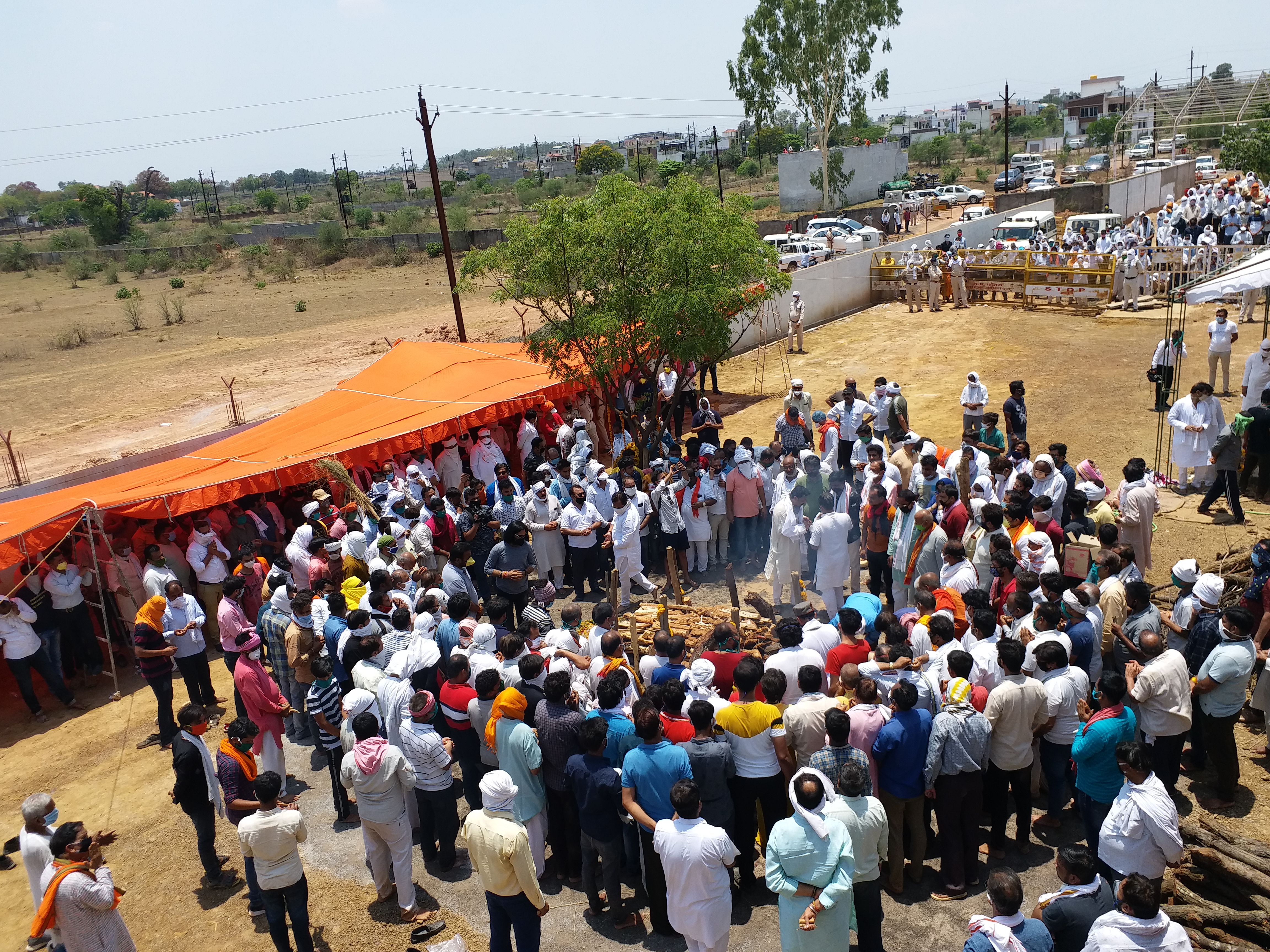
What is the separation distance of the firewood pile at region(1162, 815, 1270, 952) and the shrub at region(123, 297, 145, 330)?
1559 inches

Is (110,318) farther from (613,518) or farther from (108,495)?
(613,518)

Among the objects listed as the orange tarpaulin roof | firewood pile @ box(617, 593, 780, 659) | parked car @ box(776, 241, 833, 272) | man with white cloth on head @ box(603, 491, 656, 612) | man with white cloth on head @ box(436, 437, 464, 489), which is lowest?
firewood pile @ box(617, 593, 780, 659)

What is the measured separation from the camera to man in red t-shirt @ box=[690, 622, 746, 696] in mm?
6633

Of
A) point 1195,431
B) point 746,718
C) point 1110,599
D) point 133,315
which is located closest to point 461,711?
point 746,718

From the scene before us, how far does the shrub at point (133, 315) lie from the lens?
37.1 meters

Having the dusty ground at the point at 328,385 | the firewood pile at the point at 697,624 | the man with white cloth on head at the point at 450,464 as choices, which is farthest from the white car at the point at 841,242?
the firewood pile at the point at 697,624

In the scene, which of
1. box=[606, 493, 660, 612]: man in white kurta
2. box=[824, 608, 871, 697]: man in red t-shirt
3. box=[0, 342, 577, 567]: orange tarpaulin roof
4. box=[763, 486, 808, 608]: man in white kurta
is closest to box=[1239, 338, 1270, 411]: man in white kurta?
box=[763, 486, 808, 608]: man in white kurta

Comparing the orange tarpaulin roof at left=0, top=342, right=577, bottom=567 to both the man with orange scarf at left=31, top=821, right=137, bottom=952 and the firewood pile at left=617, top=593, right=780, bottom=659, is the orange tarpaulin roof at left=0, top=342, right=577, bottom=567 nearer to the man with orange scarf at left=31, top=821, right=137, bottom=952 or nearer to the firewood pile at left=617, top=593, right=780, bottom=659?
the firewood pile at left=617, top=593, right=780, bottom=659

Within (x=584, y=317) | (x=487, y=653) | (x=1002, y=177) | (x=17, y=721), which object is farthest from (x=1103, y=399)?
(x=1002, y=177)

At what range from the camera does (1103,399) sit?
17.0 meters

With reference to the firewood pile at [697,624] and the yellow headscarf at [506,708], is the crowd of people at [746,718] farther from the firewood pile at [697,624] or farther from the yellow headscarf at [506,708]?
the firewood pile at [697,624]

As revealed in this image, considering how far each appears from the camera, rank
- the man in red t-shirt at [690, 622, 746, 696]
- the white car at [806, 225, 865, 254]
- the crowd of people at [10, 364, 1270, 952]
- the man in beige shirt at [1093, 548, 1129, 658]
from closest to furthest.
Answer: the crowd of people at [10, 364, 1270, 952] → the man in red t-shirt at [690, 622, 746, 696] → the man in beige shirt at [1093, 548, 1129, 658] → the white car at [806, 225, 865, 254]

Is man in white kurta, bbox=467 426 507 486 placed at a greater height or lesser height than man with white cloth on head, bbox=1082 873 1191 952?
greater

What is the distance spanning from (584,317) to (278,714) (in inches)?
315
